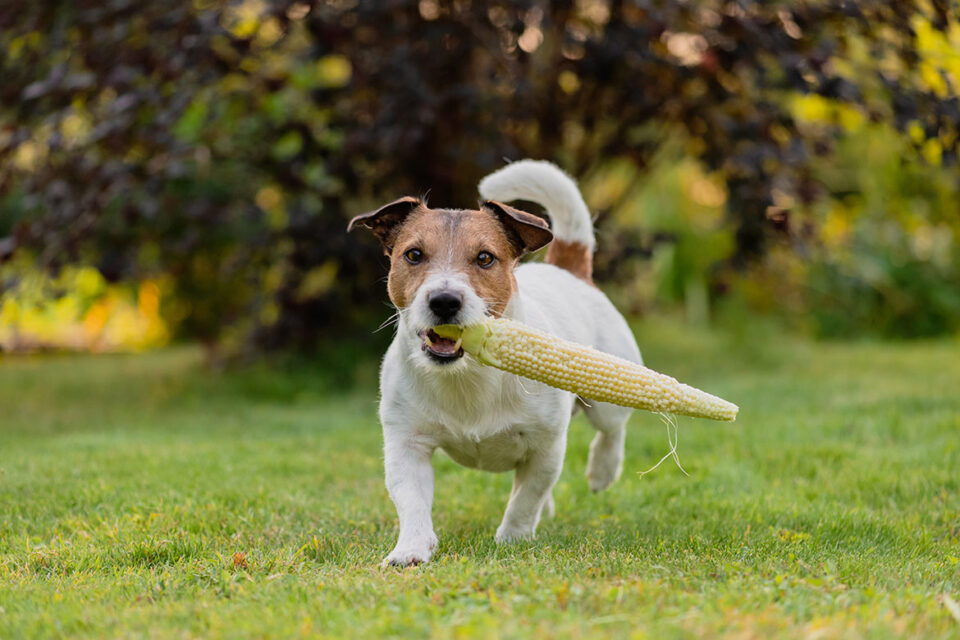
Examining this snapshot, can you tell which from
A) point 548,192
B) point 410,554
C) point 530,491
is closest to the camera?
point 410,554

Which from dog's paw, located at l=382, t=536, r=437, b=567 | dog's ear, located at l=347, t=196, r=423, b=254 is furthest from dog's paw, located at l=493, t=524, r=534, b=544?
dog's ear, located at l=347, t=196, r=423, b=254

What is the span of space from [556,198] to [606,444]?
1326mm

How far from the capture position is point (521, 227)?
14.9 ft

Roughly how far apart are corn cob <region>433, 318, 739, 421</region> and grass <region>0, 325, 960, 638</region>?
611 mm

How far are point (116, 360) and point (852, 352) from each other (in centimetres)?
972

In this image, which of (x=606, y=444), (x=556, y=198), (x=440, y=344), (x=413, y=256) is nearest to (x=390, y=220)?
(x=413, y=256)

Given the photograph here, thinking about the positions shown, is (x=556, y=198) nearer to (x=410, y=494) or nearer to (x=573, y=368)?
(x=573, y=368)

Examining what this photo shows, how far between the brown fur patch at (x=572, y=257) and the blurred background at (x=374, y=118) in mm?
2601

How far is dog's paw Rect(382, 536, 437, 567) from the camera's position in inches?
155

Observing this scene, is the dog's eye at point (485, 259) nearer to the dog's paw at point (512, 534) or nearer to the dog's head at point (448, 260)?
the dog's head at point (448, 260)

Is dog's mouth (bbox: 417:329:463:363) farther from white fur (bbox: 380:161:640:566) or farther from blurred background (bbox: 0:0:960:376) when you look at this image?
blurred background (bbox: 0:0:960:376)

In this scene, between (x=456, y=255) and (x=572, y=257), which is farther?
(x=572, y=257)

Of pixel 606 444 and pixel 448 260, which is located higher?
pixel 448 260

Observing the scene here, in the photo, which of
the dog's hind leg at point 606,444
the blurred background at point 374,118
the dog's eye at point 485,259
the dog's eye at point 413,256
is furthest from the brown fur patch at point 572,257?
the blurred background at point 374,118
